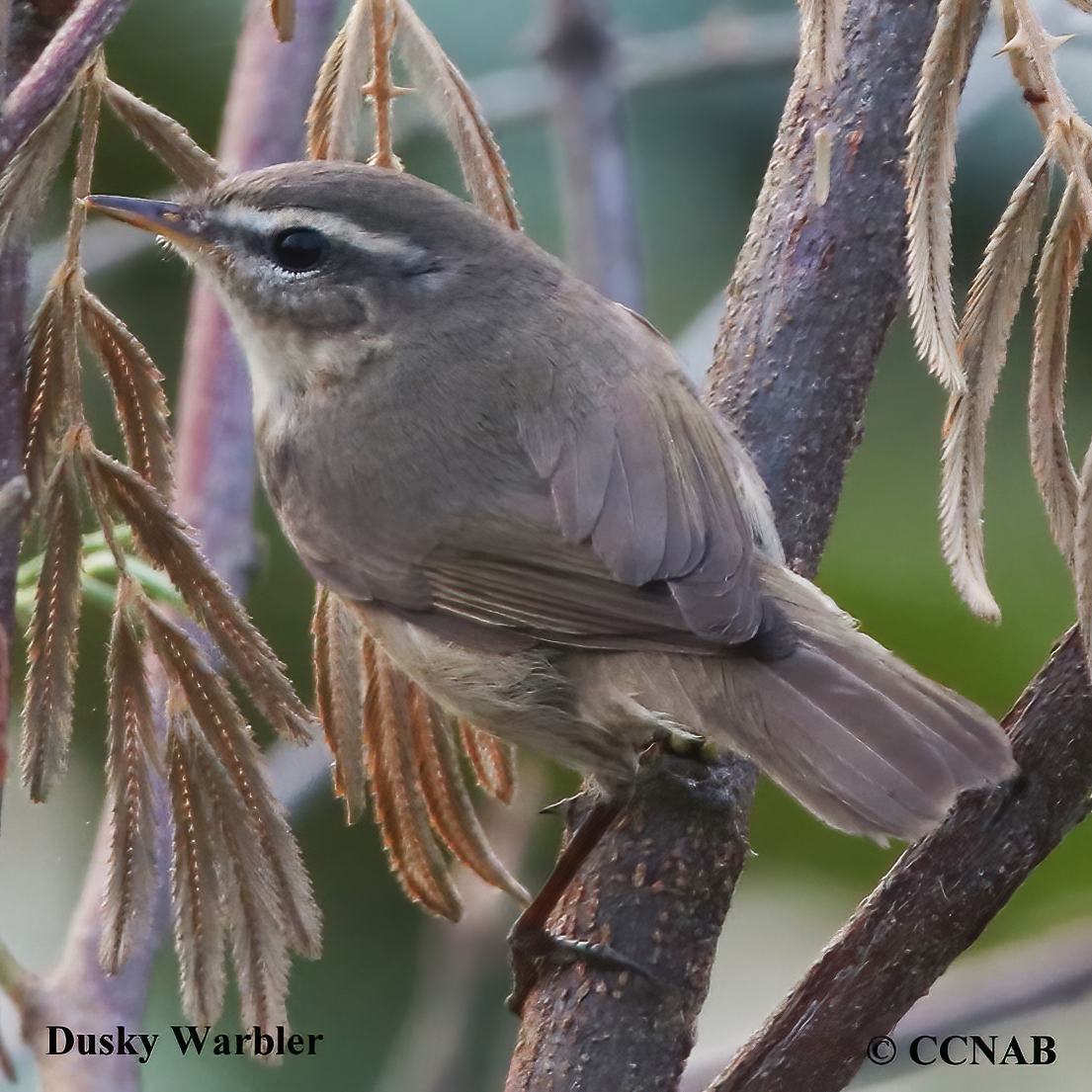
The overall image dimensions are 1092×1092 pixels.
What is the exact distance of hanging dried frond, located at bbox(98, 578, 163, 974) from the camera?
1.07 metres

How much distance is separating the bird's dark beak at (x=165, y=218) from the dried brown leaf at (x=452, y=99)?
0.93 ft

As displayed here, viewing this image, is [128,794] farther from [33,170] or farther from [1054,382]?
[1054,382]

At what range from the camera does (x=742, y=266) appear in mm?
1681

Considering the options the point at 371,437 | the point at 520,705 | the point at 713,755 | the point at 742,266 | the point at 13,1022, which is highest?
the point at 742,266

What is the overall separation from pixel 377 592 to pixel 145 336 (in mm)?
1069

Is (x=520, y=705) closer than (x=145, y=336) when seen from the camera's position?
Yes

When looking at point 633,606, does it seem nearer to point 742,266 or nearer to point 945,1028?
point 742,266

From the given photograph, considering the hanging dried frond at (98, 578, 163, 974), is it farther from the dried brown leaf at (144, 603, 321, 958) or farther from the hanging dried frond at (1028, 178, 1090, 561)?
the hanging dried frond at (1028, 178, 1090, 561)

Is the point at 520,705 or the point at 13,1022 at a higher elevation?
the point at 520,705

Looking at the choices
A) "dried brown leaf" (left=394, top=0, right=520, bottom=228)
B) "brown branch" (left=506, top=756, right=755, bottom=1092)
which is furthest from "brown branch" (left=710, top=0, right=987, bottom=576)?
"dried brown leaf" (left=394, top=0, right=520, bottom=228)

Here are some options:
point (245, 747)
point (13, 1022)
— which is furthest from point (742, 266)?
point (13, 1022)

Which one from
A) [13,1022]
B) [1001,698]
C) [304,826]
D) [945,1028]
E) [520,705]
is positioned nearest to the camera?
[520,705]

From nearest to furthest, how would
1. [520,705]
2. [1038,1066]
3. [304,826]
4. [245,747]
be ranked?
[245,747]
[520,705]
[1038,1066]
[304,826]

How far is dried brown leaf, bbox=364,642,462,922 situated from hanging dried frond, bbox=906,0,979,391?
2.24 feet
